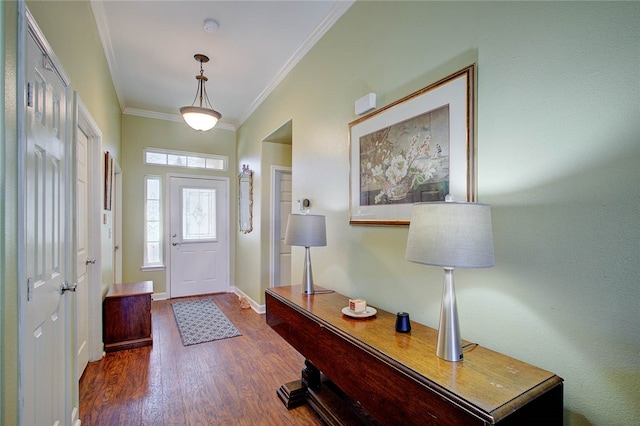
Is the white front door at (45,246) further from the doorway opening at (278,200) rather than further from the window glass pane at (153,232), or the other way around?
the window glass pane at (153,232)

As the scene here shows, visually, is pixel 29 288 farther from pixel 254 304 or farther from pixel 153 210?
pixel 153 210

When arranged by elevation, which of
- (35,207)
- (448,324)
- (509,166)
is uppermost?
(509,166)

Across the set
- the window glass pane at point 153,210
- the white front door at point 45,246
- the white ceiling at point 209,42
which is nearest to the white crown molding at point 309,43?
the white ceiling at point 209,42

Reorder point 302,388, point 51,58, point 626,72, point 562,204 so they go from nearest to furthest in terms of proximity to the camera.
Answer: point 626,72 < point 562,204 < point 51,58 < point 302,388

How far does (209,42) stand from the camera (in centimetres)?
289

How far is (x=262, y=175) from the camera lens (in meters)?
4.19

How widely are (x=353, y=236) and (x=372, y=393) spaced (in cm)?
112

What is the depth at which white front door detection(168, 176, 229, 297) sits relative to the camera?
196 inches

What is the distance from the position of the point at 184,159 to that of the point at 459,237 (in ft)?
16.5

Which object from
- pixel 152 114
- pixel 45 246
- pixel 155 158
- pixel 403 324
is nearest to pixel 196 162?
pixel 155 158

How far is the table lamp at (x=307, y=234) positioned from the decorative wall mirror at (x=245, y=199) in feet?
8.22

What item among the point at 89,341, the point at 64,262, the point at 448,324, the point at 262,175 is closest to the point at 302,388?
the point at 448,324

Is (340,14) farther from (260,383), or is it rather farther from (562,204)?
(260,383)

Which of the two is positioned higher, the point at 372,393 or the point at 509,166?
the point at 509,166
